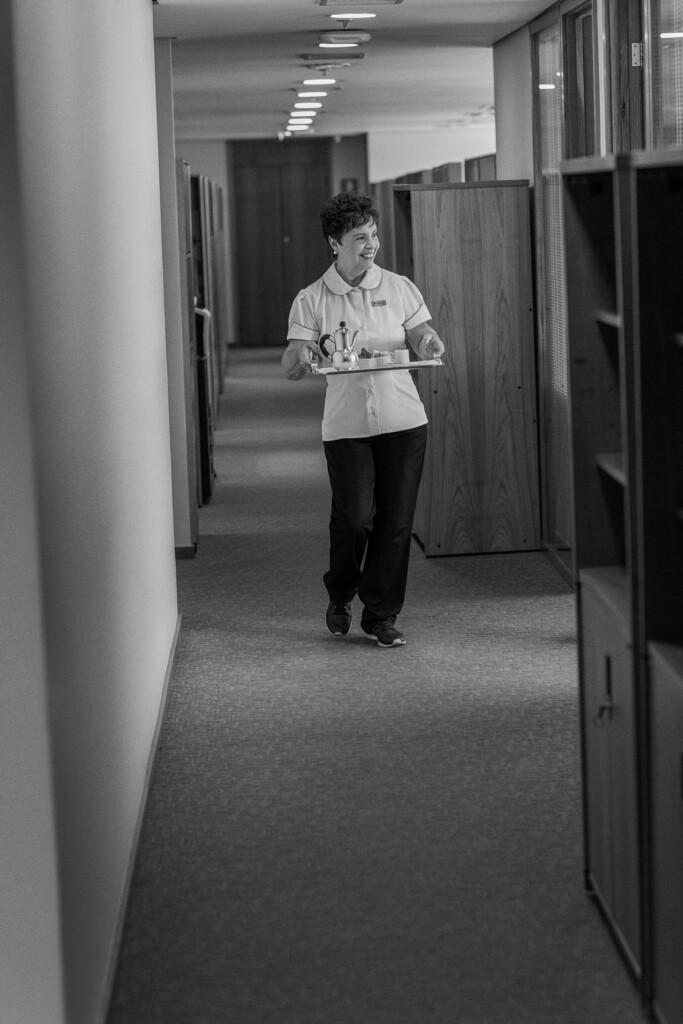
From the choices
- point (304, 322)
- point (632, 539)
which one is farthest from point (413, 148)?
point (632, 539)

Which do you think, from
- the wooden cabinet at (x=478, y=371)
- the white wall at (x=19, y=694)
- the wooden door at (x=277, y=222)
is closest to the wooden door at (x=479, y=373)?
the wooden cabinet at (x=478, y=371)

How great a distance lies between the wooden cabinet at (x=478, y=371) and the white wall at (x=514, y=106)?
50cm

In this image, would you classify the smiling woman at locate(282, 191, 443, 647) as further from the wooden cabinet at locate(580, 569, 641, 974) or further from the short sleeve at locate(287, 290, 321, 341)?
the wooden cabinet at locate(580, 569, 641, 974)

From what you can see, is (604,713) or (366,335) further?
(366,335)

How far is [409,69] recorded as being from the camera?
8.96 metres

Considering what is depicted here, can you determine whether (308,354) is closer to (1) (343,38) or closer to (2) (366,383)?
(2) (366,383)

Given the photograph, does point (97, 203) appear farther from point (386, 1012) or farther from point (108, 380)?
point (386, 1012)

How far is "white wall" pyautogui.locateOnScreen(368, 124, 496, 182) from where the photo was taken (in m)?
17.4

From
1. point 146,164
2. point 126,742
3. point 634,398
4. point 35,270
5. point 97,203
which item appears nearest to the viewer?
point 35,270

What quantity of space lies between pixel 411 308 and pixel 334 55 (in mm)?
3321

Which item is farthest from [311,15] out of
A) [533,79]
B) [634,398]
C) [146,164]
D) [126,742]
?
[634,398]

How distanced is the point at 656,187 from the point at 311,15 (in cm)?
428

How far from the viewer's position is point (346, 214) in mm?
4816

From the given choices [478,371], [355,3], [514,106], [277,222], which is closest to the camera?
[355,3]
